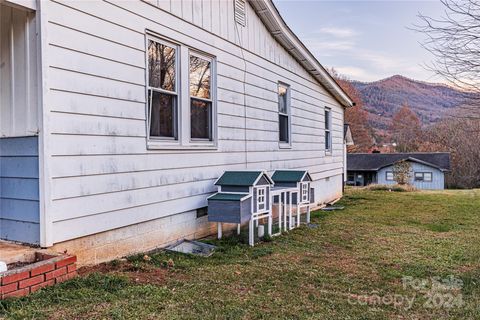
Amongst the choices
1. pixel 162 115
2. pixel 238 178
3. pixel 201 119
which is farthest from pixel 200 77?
pixel 238 178

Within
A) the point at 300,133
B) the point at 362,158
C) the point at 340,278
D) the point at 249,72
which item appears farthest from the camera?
the point at 362,158

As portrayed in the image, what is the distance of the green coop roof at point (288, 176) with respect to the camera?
6.86 meters

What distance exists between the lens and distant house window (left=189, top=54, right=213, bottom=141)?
5.37m

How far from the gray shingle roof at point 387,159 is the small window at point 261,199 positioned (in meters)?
32.5

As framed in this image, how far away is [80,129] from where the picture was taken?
3643 millimetres

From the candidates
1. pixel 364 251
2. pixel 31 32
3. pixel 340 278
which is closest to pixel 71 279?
pixel 31 32

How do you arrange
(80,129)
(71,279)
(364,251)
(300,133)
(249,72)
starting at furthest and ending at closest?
(300,133), (249,72), (364,251), (80,129), (71,279)

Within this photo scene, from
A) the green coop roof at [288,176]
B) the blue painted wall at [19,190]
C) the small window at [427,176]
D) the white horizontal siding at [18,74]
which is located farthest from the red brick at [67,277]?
the small window at [427,176]

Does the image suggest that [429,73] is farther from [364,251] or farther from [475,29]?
[364,251]

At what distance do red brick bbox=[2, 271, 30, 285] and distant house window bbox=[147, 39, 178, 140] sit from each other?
2.15 meters

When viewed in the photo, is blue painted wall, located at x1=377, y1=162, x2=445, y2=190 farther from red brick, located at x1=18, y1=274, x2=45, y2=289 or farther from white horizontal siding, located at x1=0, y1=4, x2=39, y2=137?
red brick, located at x1=18, y1=274, x2=45, y2=289

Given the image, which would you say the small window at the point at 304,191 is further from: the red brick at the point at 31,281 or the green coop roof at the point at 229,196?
the red brick at the point at 31,281

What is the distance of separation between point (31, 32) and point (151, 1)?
166 centimetres

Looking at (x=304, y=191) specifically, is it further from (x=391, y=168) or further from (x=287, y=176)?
(x=391, y=168)
